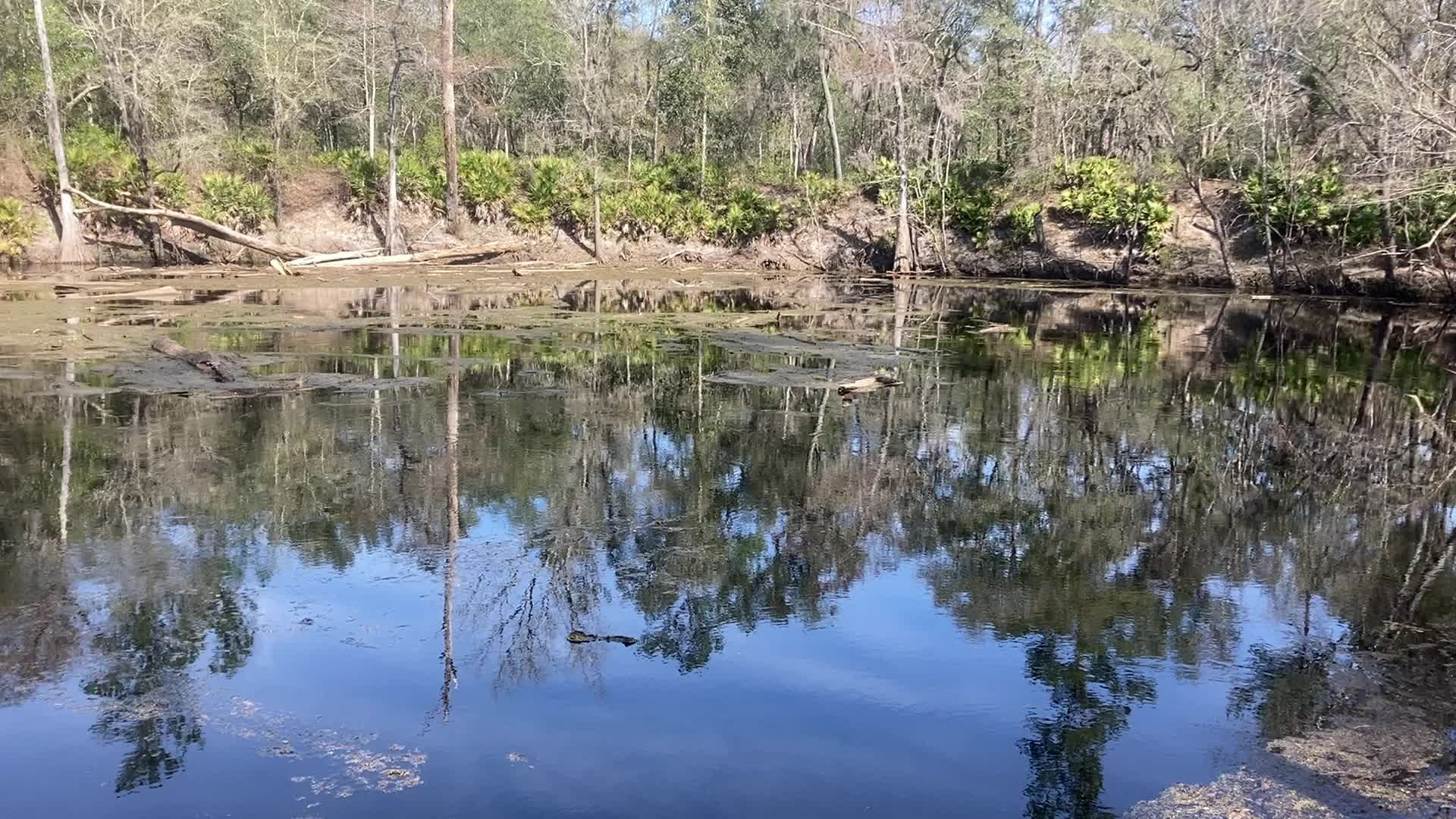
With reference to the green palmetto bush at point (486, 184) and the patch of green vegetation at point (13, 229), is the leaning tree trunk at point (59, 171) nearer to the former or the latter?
the patch of green vegetation at point (13, 229)

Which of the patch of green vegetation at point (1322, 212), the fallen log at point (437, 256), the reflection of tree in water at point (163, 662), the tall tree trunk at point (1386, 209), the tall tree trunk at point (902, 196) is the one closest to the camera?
the reflection of tree in water at point (163, 662)

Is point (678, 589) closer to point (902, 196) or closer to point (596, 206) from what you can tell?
point (902, 196)

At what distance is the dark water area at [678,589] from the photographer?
4.45m

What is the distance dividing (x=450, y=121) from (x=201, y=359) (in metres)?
19.5

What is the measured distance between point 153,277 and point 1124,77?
25100 millimetres

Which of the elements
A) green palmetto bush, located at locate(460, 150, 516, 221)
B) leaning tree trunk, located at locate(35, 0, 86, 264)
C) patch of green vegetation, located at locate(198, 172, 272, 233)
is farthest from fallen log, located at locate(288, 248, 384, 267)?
leaning tree trunk, located at locate(35, 0, 86, 264)

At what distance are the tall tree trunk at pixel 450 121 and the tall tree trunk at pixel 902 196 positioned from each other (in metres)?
12.3

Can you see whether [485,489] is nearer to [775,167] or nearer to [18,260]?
[18,260]

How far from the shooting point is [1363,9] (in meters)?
21.4

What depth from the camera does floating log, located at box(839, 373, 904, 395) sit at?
1245cm

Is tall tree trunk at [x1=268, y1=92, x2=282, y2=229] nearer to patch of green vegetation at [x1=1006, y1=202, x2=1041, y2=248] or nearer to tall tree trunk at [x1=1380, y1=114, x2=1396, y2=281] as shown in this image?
patch of green vegetation at [x1=1006, y1=202, x2=1041, y2=248]

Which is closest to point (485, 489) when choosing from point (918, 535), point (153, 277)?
point (918, 535)

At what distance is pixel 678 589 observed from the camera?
21.1 feet

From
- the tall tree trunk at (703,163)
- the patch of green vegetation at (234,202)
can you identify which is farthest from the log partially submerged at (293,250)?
the tall tree trunk at (703,163)
